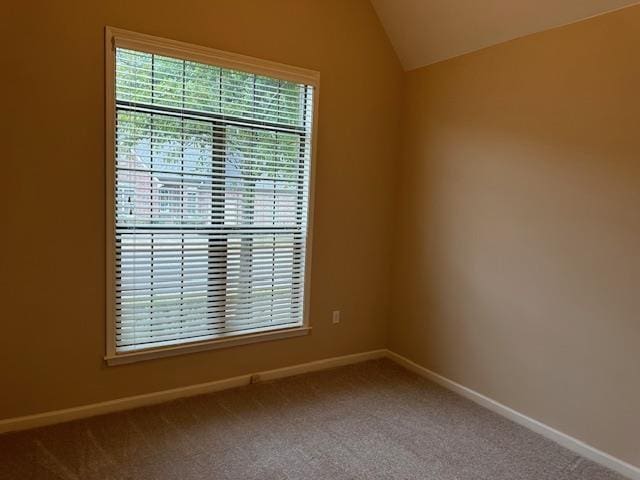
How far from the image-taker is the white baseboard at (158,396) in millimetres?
2611

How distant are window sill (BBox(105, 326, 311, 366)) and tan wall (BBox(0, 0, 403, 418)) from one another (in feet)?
0.18

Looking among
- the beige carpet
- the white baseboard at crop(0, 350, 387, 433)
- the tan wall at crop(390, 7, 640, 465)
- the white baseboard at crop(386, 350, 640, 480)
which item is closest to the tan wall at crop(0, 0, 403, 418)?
the white baseboard at crop(0, 350, 387, 433)

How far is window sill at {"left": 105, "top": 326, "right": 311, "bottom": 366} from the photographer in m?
2.84

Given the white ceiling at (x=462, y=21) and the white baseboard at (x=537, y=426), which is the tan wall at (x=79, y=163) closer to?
the white ceiling at (x=462, y=21)

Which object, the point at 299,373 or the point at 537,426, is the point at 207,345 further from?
the point at 537,426

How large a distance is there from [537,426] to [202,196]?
101 inches

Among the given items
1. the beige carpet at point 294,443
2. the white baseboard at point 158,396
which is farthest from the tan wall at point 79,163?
the beige carpet at point 294,443

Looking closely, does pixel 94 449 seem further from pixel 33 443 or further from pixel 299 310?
pixel 299 310

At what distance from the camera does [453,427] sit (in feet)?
9.36

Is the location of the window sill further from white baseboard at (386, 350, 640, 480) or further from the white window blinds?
white baseboard at (386, 350, 640, 480)

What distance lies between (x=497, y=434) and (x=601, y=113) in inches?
76.8

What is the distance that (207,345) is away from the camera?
3119 mm

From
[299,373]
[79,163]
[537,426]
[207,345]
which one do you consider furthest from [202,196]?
[537,426]

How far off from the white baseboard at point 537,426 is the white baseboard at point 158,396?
2.02 feet
